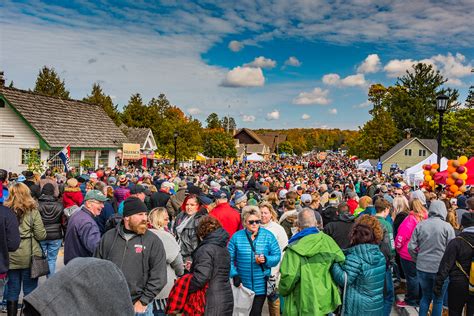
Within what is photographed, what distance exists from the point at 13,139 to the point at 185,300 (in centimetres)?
1998

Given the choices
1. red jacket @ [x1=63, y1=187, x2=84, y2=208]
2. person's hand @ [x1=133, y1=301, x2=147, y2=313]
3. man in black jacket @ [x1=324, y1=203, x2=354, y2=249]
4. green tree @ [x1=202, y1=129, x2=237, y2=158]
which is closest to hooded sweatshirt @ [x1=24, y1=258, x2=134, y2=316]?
person's hand @ [x1=133, y1=301, x2=147, y2=313]

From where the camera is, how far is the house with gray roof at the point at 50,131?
21.0m

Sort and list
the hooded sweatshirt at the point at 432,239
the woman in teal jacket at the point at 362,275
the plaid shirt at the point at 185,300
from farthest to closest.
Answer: the hooded sweatshirt at the point at 432,239, the woman in teal jacket at the point at 362,275, the plaid shirt at the point at 185,300

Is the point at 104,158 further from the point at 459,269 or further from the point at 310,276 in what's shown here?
the point at 459,269

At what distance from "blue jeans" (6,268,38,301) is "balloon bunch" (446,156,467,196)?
11.5 metres

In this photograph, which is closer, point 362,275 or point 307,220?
point 362,275

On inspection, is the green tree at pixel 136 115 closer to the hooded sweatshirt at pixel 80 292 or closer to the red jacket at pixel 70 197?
the red jacket at pixel 70 197

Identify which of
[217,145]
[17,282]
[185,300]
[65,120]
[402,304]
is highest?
[217,145]

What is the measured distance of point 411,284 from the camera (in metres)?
7.01

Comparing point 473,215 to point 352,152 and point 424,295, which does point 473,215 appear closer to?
point 424,295

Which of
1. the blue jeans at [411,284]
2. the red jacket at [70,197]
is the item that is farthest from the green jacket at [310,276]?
the red jacket at [70,197]

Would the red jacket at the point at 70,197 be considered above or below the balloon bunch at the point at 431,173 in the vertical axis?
below

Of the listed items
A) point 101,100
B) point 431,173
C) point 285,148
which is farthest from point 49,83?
point 285,148

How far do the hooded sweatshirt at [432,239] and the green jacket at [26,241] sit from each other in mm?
5404
